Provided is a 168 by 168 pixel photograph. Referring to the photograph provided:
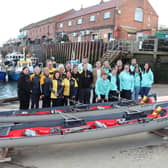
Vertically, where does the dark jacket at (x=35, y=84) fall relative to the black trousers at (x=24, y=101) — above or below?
above

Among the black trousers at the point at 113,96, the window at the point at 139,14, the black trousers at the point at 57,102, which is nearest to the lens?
the black trousers at the point at 57,102

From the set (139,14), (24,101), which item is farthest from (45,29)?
(24,101)

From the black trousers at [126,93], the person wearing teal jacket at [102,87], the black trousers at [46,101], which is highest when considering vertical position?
the person wearing teal jacket at [102,87]

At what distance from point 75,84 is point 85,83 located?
0.39 metres

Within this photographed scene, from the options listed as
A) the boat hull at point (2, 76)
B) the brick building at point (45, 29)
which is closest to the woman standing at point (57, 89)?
the boat hull at point (2, 76)

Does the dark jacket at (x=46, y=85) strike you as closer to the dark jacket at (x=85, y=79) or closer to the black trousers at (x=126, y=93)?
the dark jacket at (x=85, y=79)

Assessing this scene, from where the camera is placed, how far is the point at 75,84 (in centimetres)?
592

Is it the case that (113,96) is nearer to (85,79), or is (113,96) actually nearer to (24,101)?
(85,79)

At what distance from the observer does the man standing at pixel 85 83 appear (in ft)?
20.2

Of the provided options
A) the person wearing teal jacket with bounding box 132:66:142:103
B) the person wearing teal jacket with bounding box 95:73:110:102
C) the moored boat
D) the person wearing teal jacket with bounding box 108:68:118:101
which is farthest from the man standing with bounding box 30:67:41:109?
the person wearing teal jacket with bounding box 132:66:142:103

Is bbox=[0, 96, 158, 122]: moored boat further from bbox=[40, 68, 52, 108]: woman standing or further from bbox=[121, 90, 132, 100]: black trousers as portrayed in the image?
bbox=[121, 90, 132, 100]: black trousers

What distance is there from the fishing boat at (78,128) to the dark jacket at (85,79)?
189 cm

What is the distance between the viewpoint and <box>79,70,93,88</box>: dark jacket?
20.1ft

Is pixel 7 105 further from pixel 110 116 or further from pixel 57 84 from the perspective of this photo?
pixel 110 116
